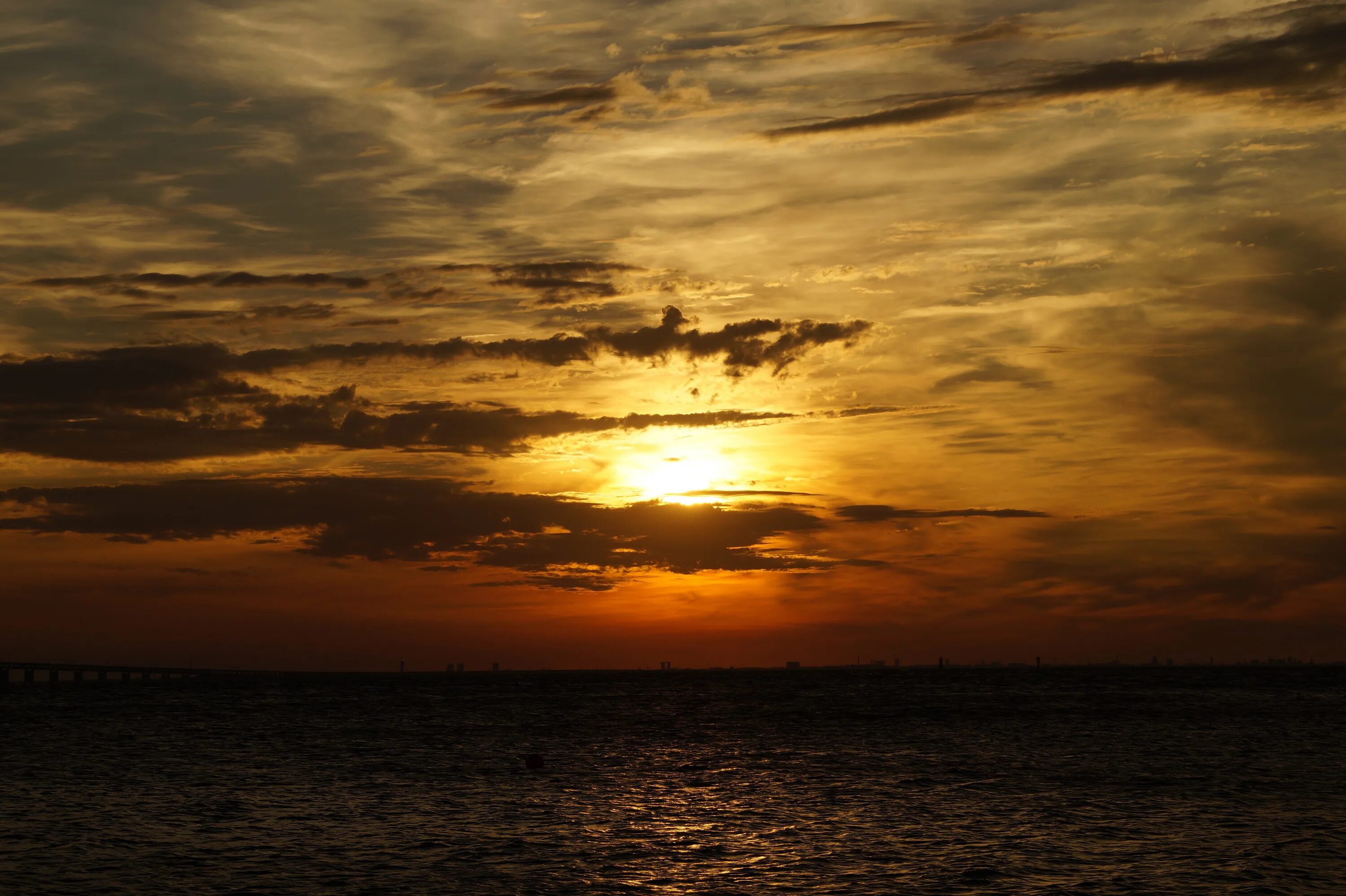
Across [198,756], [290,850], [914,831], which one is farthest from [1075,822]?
[198,756]

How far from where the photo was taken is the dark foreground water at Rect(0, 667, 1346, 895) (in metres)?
35.5

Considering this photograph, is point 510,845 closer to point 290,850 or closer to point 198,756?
point 290,850

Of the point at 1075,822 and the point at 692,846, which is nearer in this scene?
the point at 692,846

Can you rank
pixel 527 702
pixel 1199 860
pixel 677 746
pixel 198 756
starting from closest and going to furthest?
pixel 1199 860, pixel 198 756, pixel 677 746, pixel 527 702

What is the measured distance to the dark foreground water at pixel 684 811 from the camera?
35.5 m

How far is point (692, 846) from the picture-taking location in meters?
41.2

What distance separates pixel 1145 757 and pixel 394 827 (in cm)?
4931

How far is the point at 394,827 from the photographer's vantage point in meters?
45.5

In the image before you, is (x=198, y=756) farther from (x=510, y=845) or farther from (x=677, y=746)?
(x=510, y=845)

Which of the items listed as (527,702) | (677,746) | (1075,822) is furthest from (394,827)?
(527,702)

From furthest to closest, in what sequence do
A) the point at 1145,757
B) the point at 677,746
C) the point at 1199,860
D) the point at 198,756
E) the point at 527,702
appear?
the point at 527,702
the point at 677,746
the point at 198,756
the point at 1145,757
the point at 1199,860

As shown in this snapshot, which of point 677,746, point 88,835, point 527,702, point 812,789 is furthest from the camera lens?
point 527,702

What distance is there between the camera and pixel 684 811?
166 ft

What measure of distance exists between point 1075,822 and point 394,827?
26875 mm
